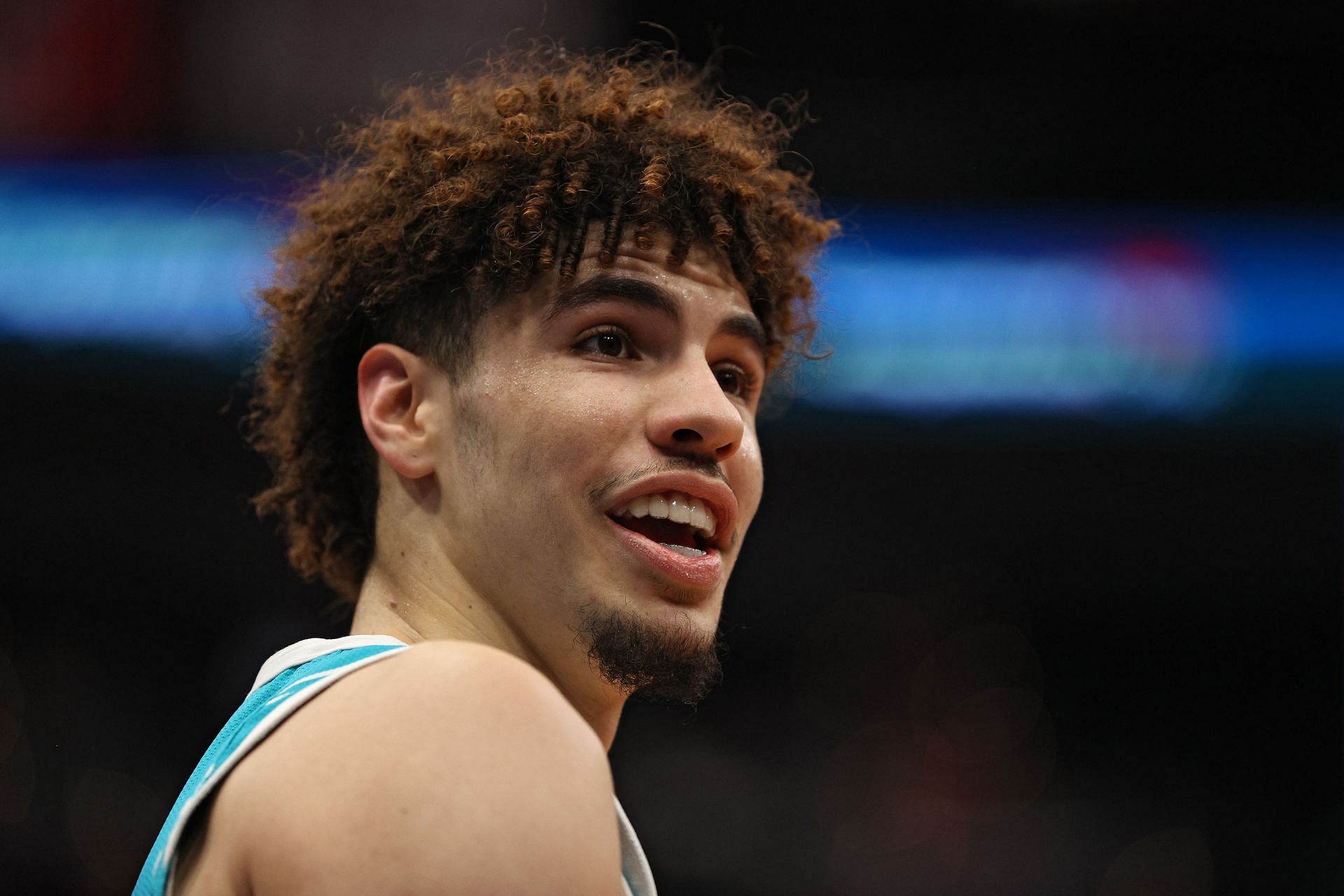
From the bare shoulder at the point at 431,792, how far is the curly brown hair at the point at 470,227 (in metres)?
0.81

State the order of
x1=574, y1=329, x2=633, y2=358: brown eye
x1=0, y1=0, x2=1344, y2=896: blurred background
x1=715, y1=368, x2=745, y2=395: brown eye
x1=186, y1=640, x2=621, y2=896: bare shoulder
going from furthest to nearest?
x1=0, y1=0, x2=1344, y2=896: blurred background < x1=715, y1=368, x2=745, y2=395: brown eye < x1=574, y1=329, x2=633, y2=358: brown eye < x1=186, y1=640, x2=621, y2=896: bare shoulder

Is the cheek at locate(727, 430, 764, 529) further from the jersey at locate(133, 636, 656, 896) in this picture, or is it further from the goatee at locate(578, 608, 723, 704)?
the jersey at locate(133, 636, 656, 896)

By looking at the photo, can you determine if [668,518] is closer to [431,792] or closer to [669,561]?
[669,561]

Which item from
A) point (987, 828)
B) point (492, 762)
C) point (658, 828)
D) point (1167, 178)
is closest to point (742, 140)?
point (492, 762)

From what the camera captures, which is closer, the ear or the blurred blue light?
the ear

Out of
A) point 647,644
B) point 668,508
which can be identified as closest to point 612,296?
point 668,508

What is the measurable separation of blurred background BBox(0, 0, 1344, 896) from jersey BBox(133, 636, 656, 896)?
3966mm

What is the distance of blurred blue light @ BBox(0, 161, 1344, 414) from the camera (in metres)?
5.84

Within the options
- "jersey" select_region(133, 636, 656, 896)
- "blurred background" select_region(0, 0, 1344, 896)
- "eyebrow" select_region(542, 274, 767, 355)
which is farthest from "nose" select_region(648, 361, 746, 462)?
"blurred background" select_region(0, 0, 1344, 896)

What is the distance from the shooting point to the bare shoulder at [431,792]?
133 centimetres

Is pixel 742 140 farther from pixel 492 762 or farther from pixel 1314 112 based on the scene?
pixel 1314 112

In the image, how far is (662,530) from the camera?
2.08m

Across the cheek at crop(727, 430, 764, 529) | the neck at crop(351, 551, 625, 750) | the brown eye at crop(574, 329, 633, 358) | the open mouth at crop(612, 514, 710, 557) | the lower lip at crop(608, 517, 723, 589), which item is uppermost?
the brown eye at crop(574, 329, 633, 358)

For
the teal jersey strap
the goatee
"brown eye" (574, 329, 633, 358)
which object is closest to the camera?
the teal jersey strap
